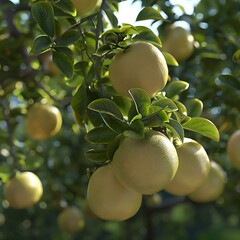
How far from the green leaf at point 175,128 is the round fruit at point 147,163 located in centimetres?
3

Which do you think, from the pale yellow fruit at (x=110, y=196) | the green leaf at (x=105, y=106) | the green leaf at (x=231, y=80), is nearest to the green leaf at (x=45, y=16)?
the green leaf at (x=105, y=106)

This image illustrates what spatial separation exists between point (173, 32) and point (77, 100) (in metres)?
0.73

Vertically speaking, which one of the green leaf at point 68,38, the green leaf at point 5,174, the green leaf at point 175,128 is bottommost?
the green leaf at point 5,174

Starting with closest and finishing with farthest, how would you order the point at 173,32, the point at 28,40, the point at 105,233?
the point at 173,32 → the point at 28,40 → the point at 105,233

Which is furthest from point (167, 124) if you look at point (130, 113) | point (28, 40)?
point (28, 40)

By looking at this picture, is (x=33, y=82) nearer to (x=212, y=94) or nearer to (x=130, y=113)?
(x=212, y=94)

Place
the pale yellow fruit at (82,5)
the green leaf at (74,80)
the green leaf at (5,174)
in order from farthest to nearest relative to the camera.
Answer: the green leaf at (5,174) < the green leaf at (74,80) < the pale yellow fruit at (82,5)

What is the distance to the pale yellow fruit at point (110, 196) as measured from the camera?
105 cm

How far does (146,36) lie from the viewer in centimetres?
113

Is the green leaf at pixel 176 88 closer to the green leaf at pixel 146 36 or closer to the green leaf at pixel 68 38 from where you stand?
the green leaf at pixel 146 36

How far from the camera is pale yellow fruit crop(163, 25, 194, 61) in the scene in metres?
1.78

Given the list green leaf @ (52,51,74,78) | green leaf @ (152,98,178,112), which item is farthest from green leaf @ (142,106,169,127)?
green leaf @ (52,51,74,78)

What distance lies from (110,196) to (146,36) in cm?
37

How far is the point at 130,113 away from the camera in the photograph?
104 cm
